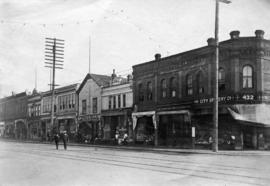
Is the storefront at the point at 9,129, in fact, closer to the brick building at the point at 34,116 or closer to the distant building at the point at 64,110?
the brick building at the point at 34,116

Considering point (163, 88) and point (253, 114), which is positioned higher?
point (163, 88)

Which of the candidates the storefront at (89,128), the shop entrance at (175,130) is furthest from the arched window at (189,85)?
the storefront at (89,128)

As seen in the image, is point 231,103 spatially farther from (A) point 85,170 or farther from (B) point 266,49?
(A) point 85,170

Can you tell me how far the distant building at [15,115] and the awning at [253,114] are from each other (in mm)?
46060

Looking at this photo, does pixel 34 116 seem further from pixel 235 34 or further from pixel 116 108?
pixel 235 34

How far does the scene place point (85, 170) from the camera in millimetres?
13820

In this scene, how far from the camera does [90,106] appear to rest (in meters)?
46.7

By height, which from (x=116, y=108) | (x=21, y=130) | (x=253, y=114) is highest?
(x=116, y=108)

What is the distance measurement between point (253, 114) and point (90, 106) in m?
23.6

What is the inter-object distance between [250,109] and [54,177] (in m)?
18.0

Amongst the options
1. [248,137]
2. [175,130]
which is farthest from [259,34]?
[175,130]

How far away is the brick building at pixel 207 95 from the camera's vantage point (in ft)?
89.0

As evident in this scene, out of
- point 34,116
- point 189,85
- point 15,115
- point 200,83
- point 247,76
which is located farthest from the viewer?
point 15,115

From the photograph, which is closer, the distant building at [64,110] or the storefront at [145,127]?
the storefront at [145,127]
